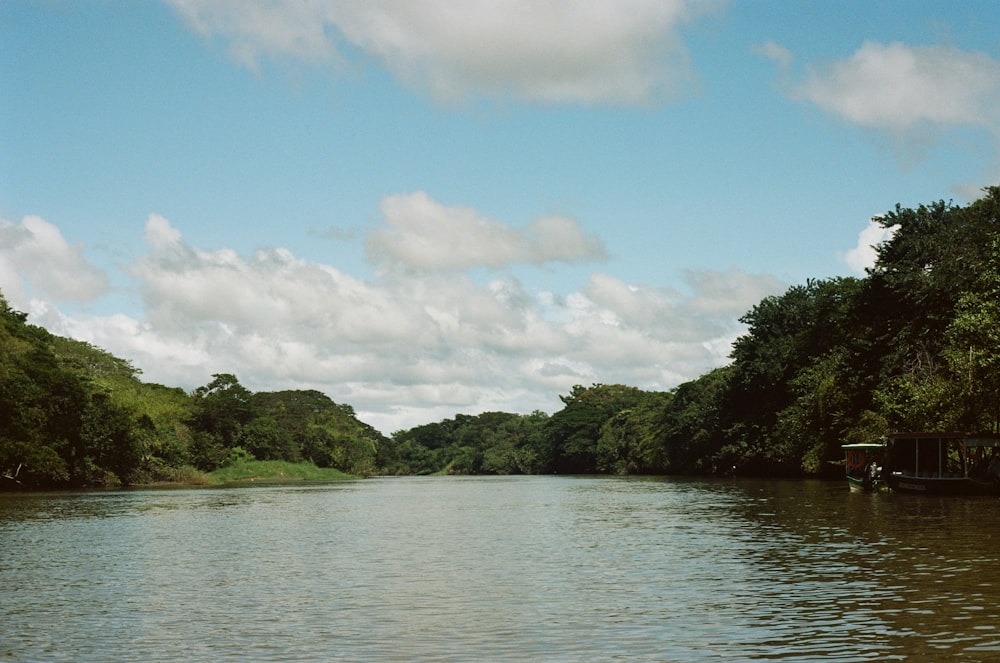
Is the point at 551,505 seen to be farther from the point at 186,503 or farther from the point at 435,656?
the point at 435,656

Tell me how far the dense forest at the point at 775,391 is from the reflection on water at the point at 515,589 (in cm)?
1530

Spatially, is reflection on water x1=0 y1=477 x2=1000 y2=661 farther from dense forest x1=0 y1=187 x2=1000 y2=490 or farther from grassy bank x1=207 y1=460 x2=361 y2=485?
grassy bank x1=207 y1=460 x2=361 y2=485

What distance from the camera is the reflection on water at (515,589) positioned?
601 inches

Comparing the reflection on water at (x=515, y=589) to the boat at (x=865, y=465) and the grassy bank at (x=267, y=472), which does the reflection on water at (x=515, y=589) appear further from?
the grassy bank at (x=267, y=472)

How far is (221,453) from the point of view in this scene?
123062 millimetres

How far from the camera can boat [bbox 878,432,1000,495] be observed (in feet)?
164

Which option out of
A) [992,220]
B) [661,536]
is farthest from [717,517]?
[992,220]

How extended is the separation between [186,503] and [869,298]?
159ft

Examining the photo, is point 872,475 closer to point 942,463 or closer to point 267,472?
point 942,463

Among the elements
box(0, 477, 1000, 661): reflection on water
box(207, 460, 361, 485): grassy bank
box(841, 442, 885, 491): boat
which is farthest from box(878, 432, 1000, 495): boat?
box(207, 460, 361, 485): grassy bank

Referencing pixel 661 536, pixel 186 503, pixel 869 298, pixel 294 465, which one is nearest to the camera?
pixel 661 536

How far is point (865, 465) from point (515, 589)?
153ft

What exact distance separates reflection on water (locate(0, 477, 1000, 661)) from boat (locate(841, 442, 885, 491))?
1598cm

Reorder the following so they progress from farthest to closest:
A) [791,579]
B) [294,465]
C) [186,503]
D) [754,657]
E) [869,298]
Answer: [294,465] → [869,298] → [186,503] → [791,579] → [754,657]
